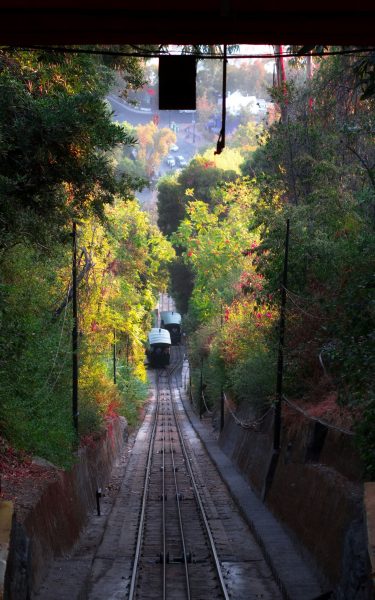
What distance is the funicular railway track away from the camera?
17422mm

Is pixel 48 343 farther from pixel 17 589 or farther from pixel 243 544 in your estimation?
pixel 17 589

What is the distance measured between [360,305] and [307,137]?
1620 cm

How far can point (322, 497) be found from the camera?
17.8 metres

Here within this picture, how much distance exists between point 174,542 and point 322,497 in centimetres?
591

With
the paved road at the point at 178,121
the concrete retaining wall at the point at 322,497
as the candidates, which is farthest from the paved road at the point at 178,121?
the concrete retaining wall at the point at 322,497

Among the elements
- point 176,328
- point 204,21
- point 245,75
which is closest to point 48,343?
point 204,21

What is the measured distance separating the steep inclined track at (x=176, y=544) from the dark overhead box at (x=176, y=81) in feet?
34.1

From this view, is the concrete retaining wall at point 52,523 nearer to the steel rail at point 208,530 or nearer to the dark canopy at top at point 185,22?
the steel rail at point 208,530

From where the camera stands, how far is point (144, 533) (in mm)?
23594

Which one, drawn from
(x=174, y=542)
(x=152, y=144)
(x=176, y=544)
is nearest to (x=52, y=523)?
(x=176, y=544)

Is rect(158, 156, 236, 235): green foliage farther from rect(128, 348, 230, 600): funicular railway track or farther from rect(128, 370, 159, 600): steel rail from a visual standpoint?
rect(128, 348, 230, 600): funicular railway track

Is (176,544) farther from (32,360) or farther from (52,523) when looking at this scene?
(32,360)

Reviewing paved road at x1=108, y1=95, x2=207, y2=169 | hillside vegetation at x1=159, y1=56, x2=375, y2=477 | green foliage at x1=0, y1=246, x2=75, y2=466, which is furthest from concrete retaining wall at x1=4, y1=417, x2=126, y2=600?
paved road at x1=108, y1=95, x2=207, y2=169

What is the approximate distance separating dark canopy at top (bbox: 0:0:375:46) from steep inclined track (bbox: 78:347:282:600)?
11.1 m
